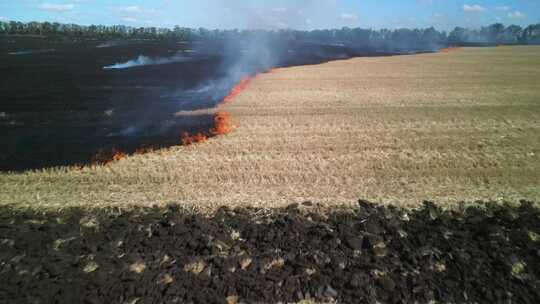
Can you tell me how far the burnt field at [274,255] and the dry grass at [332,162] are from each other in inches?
28.1

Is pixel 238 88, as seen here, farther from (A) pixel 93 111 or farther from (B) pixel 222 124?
(A) pixel 93 111

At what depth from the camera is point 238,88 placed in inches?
891

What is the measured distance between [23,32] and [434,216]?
464 feet

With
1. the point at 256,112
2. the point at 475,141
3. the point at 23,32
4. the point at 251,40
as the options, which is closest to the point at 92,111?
the point at 256,112

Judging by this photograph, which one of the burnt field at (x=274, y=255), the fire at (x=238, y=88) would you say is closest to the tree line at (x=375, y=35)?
the fire at (x=238, y=88)

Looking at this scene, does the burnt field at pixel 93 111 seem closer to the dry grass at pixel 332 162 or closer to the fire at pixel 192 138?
the fire at pixel 192 138

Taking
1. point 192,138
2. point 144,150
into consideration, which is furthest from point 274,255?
point 192,138

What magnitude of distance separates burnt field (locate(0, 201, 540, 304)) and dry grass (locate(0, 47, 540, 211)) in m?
0.71

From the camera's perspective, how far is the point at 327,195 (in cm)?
919

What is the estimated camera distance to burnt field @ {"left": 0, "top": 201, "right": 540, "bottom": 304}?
596 cm

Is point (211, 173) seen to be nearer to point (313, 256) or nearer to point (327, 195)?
point (327, 195)

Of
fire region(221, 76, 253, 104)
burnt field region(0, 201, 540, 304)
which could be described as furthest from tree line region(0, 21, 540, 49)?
burnt field region(0, 201, 540, 304)

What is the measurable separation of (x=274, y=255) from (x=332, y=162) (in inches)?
204

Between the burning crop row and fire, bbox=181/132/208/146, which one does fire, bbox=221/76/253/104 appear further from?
fire, bbox=181/132/208/146
